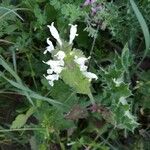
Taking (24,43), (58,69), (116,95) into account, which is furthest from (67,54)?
(24,43)

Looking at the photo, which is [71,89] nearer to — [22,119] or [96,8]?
[22,119]

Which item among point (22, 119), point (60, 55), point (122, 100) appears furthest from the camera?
point (22, 119)

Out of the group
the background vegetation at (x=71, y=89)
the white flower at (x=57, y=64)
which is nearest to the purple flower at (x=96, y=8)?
the background vegetation at (x=71, y=89)

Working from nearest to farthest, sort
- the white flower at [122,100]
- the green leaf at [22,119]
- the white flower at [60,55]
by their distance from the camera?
the white flower at [60,55] < the white flower at [122,100] < the green leaf at [22,119]

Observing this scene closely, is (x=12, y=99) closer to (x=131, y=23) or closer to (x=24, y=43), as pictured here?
(x=24, y=43)

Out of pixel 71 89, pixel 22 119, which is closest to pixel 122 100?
pixel 71 89

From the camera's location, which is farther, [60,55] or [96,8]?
[96,8]

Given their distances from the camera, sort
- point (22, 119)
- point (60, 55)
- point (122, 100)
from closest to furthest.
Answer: point (60, 55) → point (122, 100) → point (22, 119)

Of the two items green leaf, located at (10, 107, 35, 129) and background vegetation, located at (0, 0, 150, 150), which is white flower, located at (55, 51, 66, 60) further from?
green leaf, located at (10, 107, 35, 129)

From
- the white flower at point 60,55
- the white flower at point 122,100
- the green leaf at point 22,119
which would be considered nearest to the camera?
the white flower at point 60,55

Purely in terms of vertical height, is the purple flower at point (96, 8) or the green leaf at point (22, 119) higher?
the purple flower at point (96, 8)

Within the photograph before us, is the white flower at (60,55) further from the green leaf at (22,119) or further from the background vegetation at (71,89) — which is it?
the green leaf at (22,119)

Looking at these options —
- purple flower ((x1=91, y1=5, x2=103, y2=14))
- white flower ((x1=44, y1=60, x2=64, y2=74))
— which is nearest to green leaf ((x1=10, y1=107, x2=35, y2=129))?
white flower ((x1=44, y1=60, x2=64, y2=74))
